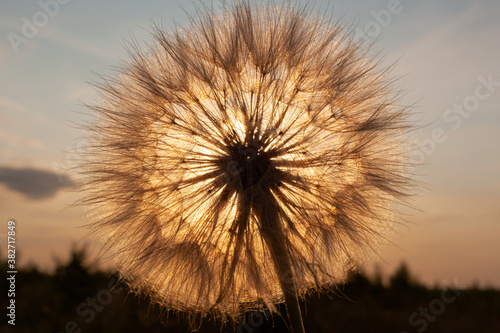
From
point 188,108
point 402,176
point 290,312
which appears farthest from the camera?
point 402,176

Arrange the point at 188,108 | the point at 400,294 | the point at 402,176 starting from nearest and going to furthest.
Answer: the point at 188,108 < the point at 402,176 < the point at 400,294

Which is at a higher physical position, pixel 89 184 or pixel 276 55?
pixel 276 55

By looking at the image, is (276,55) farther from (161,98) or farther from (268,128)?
(161,98)

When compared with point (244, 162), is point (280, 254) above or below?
below

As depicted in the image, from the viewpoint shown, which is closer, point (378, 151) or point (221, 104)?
point (221, 104)

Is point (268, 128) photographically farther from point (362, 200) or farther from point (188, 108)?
point (362, 200)

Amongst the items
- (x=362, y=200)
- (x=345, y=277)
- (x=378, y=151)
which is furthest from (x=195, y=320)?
(x=378, y=151)

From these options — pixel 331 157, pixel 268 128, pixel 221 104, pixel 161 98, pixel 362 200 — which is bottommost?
pixel 362 200
